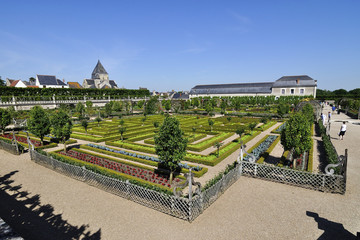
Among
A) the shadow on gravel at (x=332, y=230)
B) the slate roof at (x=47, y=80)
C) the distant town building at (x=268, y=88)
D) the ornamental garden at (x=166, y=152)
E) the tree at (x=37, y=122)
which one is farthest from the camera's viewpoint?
the distant town building at (x=268, y=88)

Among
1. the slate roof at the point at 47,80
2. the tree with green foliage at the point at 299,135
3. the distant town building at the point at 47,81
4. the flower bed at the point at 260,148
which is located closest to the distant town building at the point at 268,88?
the distant town building at the point at 47,81

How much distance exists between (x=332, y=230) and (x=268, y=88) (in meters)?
105

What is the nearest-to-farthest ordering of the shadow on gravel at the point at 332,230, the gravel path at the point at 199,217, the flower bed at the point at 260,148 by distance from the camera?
the shadow on gravel at the point at 332,230 → the gravel path at the point at 199,217 → the flower bed at the point at 260,148

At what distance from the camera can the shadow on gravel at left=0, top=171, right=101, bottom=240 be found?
26.1ft

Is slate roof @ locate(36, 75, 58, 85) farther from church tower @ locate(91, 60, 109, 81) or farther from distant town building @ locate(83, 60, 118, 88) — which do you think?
church tower @ locate(91, 60, 109, 81)

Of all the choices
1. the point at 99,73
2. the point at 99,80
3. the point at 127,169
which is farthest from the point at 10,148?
the point at 99,73

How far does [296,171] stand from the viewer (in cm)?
1152

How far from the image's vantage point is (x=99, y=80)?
108062 mm

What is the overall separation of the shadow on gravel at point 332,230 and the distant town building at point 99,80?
349 feet

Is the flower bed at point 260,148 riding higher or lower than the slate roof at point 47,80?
lower

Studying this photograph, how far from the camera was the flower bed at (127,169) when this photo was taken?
12734 mm

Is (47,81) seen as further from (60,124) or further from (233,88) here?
(233,88)

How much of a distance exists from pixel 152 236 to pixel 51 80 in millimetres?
97539

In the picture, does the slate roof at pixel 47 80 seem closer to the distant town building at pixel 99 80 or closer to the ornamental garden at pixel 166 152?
the distant town building at pixel 99 80
